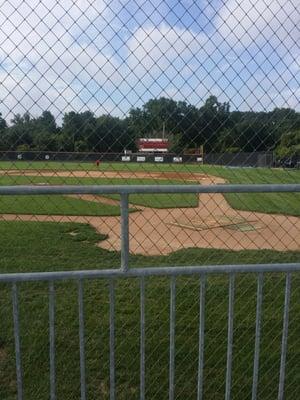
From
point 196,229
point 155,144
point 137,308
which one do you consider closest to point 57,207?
point 196,229

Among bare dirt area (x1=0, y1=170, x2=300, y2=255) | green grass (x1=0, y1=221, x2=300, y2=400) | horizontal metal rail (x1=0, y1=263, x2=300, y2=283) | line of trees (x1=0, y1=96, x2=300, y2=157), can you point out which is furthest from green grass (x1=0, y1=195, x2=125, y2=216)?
horizontal metal rail (x1=0, y1=263, x2=300, y2=283)

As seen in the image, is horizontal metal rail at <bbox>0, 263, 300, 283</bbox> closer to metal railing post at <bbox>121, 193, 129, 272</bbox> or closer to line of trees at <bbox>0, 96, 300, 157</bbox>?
metal railing post at <bbox>121, 193, 129, 272</bbox>

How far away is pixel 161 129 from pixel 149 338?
210 cm

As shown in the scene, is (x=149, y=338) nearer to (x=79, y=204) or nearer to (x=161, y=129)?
(x=161, y=129)

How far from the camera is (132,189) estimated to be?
2758 millimetres

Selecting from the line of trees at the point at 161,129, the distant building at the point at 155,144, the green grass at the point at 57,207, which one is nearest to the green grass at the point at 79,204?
the green grass at the point at 57,207

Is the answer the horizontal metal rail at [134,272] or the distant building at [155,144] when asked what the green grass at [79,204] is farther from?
the horizontal metal rail at [134,272]

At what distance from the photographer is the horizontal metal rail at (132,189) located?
2646 millimetres

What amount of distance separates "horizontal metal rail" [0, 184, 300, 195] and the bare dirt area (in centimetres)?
399

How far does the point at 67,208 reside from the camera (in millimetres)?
14414

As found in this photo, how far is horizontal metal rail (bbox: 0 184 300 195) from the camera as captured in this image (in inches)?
104

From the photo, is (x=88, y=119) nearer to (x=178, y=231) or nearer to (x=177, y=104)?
(x=177, y=104)

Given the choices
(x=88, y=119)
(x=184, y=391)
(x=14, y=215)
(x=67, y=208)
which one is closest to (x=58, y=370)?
(x=184, y=391)

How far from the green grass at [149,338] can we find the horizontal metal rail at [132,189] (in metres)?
1.68
